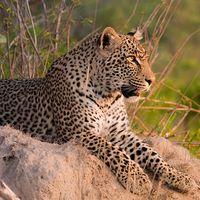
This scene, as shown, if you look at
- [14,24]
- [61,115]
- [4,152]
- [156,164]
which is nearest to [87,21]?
[14,24]

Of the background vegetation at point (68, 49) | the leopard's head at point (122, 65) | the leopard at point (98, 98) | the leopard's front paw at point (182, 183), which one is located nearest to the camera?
the leopard's front paw at point (182, 183)

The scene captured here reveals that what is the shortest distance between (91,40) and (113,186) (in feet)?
6.51

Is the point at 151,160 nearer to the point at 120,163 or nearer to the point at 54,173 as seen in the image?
the point at 120,163

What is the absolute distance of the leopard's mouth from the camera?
9562mm

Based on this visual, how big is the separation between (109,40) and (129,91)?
568 mm

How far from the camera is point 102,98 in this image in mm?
9586

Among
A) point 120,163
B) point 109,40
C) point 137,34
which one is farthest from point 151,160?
point 137,34

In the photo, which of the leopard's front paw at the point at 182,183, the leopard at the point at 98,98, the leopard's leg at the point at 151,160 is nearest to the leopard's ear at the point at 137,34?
the leopard at the point at 98,98

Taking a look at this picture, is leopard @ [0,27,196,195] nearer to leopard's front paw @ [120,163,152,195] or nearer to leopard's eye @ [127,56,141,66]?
leopard's eye @ [127,56,141,66]

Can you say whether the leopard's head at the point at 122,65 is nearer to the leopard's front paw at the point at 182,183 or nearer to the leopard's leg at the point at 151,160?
the leopard's leg at the point at 151,160

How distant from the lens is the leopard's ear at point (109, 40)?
957 cm

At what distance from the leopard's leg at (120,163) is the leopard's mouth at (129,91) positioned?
2.09 feet

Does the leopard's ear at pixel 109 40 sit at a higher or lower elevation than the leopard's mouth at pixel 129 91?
higher

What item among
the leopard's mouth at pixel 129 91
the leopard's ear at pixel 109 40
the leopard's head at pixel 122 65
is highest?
the leopard's ear at pixel 109 40
